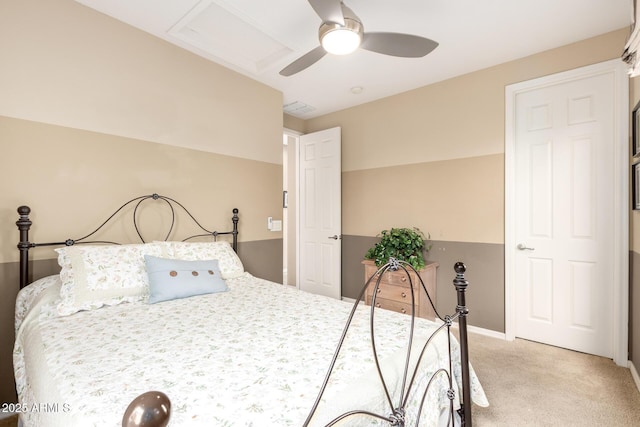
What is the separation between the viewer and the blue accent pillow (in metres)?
1.84

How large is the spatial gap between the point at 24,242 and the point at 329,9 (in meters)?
2.25

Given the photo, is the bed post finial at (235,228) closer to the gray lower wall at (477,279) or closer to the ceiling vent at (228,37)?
the ceiling vent at (228,37)

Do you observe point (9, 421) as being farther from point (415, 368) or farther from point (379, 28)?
point (379, 28)

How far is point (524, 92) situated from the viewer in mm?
2859

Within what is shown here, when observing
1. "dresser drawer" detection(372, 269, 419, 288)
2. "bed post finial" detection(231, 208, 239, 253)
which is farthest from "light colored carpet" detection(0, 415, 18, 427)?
"dresser drawer" detection(372, 269, 419, 288)

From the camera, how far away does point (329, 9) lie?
162 centimetres

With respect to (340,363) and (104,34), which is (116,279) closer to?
(340,363)

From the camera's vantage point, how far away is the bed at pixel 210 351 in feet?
2.84

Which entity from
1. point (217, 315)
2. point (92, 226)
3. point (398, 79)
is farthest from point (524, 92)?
point (92, 226)

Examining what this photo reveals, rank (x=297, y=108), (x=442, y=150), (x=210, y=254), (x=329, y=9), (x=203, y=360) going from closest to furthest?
(x=203, y=360) < (x=329, y=9) < (x=210, y=254) < (x=442, y=150) < (x=297, y=108)

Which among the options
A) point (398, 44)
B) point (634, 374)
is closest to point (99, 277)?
point (398, 44)

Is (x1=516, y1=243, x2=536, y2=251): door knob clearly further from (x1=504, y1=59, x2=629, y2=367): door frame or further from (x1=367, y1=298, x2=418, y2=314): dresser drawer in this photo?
(x1=367, y1=298, x2=418, y2=314): dresser drawer

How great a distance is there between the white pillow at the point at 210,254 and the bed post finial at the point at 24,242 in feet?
2.55

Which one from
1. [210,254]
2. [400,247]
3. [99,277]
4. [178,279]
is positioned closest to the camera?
[99,277]
